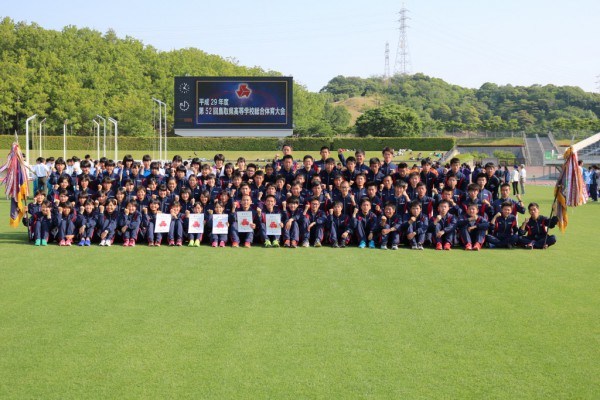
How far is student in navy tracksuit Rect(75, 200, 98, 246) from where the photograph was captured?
10430 mm

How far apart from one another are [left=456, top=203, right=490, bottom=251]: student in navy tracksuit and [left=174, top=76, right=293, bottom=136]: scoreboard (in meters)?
14.5

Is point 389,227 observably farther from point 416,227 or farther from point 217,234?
point 217,234

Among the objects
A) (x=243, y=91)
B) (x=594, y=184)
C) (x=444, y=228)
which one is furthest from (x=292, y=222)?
(x=594, y=184)

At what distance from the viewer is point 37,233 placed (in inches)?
412

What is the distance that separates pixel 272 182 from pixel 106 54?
59.9m

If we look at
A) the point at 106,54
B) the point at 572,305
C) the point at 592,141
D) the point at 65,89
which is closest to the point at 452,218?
the point at 572,305

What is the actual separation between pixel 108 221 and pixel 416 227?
18.0ft

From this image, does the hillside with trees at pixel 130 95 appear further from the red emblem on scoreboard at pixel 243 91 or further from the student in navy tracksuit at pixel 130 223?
the student in navy tracksuit at pixel 130 223

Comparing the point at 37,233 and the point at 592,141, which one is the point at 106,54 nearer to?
the point at 592,141

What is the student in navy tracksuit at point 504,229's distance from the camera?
10.5 meters

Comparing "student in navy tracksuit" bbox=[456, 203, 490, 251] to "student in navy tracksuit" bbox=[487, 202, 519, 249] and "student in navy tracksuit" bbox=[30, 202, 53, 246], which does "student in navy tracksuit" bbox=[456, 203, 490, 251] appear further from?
"student in navy tracksuit" bbox=[30, 202, 53, 246]

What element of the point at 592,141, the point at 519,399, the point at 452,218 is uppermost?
the point at 592,141

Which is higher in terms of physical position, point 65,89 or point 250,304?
point 65,89

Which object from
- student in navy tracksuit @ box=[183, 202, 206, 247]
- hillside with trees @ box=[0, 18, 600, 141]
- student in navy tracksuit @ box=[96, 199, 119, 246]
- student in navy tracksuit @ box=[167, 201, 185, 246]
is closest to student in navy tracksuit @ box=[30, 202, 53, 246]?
student in navy tracksuit @ box=[96, 199, 119, 246]
